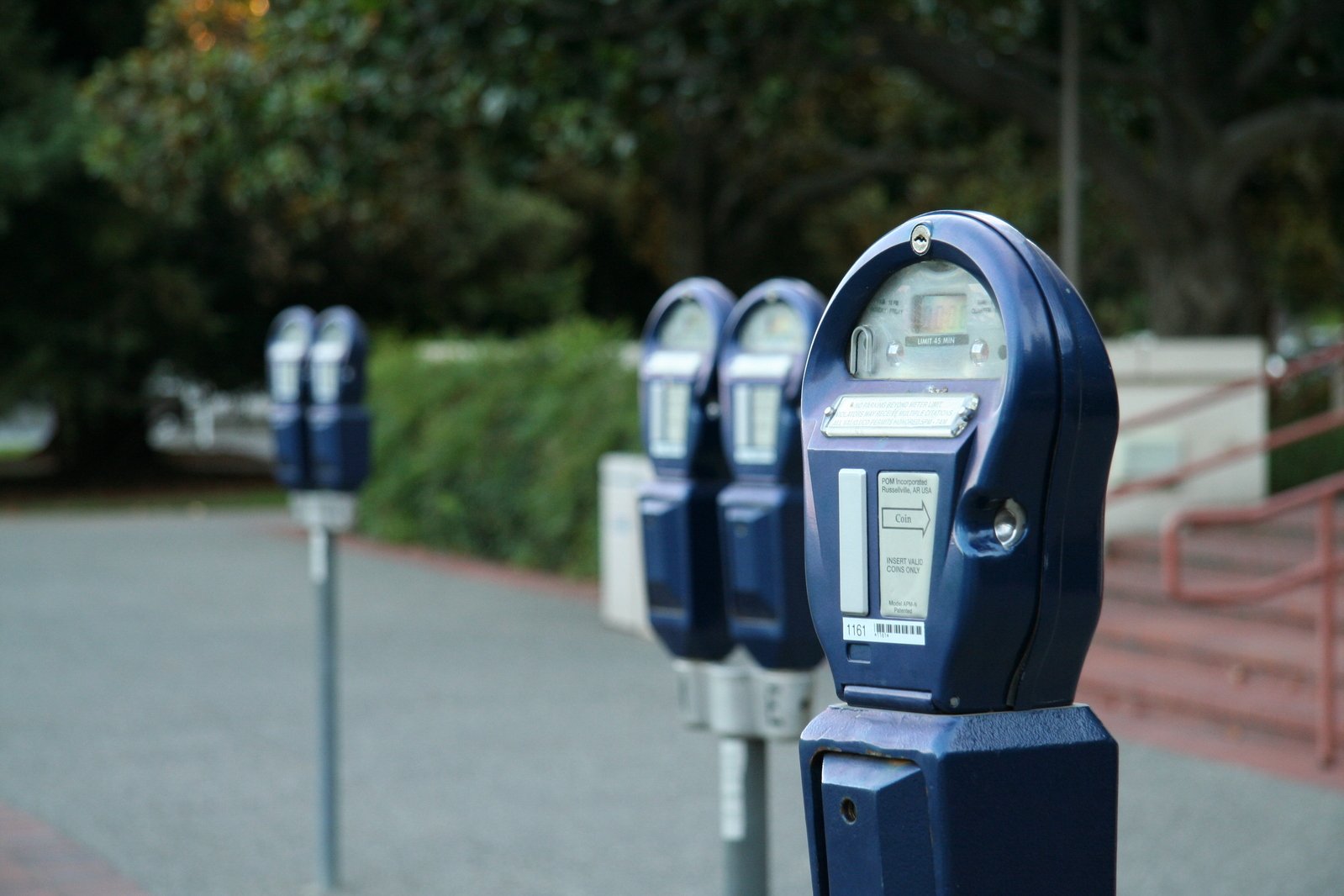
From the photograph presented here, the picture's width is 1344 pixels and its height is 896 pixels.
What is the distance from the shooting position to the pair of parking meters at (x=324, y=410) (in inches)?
203

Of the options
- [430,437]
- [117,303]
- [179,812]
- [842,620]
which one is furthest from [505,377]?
[842,620]

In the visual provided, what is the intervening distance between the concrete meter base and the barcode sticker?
9 centimetres

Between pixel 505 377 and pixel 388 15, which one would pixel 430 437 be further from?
pixel 388 15

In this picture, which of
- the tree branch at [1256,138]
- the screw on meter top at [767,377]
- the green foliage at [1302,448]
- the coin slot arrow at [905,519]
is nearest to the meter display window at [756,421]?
the screw on meter top at [767,377]

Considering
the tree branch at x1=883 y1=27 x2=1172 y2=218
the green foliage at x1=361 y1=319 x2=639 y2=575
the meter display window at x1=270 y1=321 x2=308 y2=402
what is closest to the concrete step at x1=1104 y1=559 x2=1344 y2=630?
the green foliage at x1=361 y1=319 x2=639 y2=575

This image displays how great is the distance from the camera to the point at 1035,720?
6.84 feet

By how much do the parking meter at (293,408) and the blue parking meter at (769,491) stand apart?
1.99 meters

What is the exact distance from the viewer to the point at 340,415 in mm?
5125

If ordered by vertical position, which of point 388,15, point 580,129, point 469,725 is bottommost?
point 469,725

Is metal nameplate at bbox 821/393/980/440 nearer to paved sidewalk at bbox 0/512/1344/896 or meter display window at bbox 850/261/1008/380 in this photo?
meter display window at bbox 850/261/1008/380

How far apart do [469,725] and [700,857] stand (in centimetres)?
220

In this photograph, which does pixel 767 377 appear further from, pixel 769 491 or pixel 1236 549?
pixel 1236 549

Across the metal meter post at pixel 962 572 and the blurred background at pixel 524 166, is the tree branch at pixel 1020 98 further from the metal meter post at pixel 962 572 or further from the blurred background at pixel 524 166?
the metal meter post at pixel 962 572

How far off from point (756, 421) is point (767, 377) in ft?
0.30
